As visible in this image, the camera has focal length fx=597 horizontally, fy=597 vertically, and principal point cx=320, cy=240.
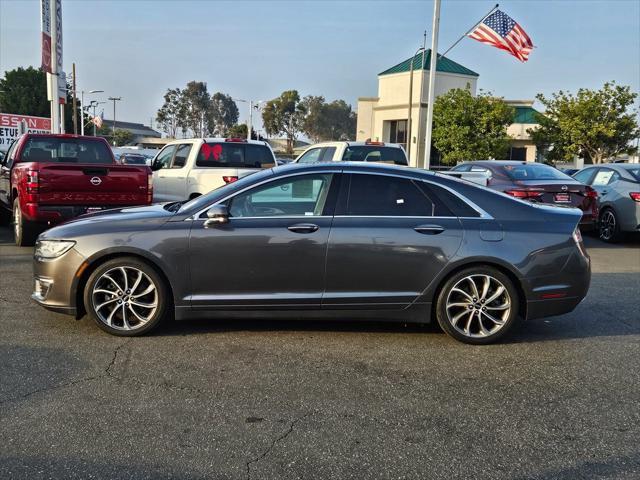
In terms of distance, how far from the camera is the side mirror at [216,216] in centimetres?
505

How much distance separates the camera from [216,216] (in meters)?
5.05

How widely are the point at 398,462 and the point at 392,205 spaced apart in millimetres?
2529

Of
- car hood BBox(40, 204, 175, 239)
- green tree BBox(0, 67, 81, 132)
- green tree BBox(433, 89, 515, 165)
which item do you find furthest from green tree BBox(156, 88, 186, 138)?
car hood BBox(40, 204, 175, 239)

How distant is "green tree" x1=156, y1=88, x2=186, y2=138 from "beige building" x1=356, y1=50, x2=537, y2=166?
51.5 metres

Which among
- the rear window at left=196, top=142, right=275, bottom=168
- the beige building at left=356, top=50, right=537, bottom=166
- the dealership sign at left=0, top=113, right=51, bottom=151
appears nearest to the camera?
the rear window at left=196, top=142, right=275, bottom=168

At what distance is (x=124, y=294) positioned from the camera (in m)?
5.14

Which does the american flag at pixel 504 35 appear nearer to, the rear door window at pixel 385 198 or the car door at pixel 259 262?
the rear door window at pixel 385 198

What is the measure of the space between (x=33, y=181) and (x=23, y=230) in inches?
41.6

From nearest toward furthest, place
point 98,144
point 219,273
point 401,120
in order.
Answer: point 219,273
point 98,144
point 401,120

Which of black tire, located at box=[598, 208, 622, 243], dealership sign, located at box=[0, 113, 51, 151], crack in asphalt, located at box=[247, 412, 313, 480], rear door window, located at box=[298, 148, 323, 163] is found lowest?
crack in asphalt, located at box=[247, 412, 313, 480]

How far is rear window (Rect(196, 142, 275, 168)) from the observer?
1135cm

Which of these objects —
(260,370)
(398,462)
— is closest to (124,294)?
(260,370)

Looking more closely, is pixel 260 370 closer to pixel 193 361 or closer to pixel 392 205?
pixel 193 361

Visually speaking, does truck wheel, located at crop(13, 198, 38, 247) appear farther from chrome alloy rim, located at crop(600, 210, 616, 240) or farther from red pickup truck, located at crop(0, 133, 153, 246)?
chrome alloy rim, located at crop(600, 210, 616, 240)
